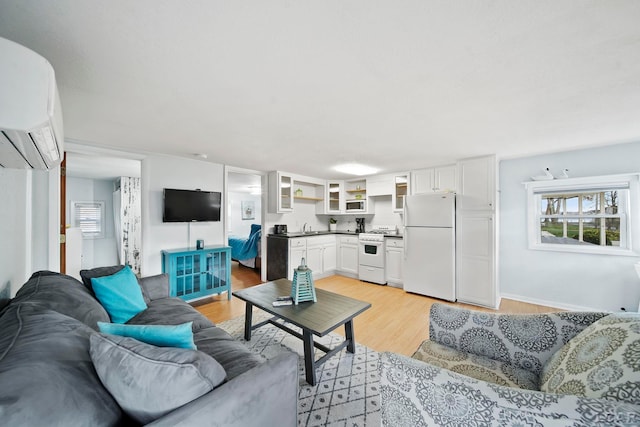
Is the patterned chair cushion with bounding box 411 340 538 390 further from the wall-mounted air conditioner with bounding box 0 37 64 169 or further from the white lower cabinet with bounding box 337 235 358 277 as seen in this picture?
the white lower cabinet with bounding box 337 235 358 277

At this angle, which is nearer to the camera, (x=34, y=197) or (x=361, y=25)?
(x=361, y=25)

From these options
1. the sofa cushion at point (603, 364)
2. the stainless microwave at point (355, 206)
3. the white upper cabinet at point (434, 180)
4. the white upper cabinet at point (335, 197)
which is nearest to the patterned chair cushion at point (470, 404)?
the sofa cushion at point (603, 364)

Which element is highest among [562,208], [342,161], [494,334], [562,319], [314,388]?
[342,161]

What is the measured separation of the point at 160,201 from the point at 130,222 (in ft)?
7.88

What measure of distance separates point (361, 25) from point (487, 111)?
1.51 metres

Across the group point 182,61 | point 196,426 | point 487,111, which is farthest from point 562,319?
point 182,61

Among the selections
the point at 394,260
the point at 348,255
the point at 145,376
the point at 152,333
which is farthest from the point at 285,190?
the point at 145,376

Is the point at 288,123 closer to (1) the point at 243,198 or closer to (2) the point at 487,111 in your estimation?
(2) the point at 487,111

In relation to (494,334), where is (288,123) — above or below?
above

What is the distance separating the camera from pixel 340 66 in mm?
1443

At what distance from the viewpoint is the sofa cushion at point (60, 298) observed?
1292 millimetres

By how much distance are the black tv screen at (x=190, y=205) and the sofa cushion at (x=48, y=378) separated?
2691 millimetres

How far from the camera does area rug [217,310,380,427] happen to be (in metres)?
1.59

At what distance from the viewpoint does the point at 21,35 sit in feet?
3.90
